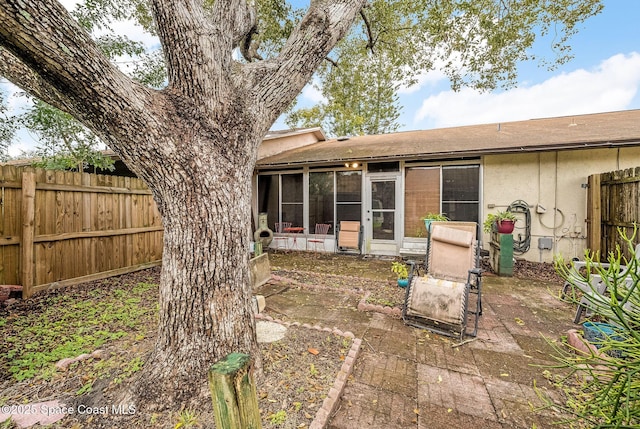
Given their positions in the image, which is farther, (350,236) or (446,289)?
(350,236)

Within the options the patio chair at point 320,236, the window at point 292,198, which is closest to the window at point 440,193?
the patio chair at point 320,236

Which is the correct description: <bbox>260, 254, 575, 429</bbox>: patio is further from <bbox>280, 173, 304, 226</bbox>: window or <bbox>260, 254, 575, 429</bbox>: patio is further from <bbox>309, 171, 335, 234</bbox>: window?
<bbox>280, 173, 304, 226</bbox>: window

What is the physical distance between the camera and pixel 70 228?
15.3ft

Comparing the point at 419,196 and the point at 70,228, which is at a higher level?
the point at 419,196

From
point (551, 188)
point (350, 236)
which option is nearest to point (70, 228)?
point (350, 236)

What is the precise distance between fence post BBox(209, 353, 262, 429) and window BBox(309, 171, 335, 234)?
7394 millimetres

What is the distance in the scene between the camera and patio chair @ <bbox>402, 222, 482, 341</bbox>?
321 cm

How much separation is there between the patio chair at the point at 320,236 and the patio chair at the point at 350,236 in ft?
1.74

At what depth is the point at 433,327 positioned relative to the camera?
348 centimetres

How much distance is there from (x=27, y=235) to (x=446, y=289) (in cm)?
606

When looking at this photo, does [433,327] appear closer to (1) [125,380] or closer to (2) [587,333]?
(2) [587,333]

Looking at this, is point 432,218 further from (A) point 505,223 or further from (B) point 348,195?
(B) point 348,195

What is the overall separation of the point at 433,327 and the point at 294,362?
6.46 feet

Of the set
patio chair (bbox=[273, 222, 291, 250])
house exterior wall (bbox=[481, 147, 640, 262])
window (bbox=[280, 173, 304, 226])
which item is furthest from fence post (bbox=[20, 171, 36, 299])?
house exterior wall (bbox=[481, 147, 640, 262])
